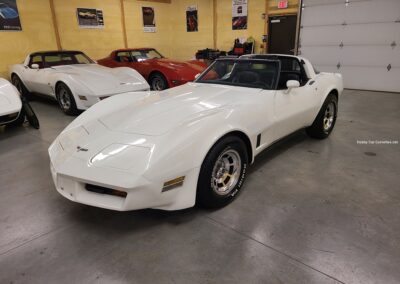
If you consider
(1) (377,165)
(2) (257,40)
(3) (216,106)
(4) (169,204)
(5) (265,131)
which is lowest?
(1) (377,165)

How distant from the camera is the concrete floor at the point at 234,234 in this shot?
167cm

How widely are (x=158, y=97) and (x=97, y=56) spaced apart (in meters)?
8.75

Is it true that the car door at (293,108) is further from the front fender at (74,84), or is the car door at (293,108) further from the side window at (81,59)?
the side window at (81,59)

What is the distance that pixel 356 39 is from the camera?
8.08 meters

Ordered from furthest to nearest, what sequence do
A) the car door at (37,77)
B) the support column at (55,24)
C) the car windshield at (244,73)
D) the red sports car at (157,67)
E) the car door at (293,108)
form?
the support column at (55,24) → the red sports car at (157,67) → the car door at (37,77) → the car windshield at (244,73) → the car door at (293,108)

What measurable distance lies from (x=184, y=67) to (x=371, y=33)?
544 cm

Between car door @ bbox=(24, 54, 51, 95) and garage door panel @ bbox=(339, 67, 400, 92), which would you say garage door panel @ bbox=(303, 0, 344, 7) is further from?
car door @ bbox=(24, 54, 51, 95)

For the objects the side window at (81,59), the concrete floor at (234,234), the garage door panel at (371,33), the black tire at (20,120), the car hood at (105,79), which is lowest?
the concrete floor at (234,234)

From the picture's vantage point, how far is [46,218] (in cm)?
222

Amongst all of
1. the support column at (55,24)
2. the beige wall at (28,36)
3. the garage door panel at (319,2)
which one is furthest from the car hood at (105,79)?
the garage door panel at (319,2)

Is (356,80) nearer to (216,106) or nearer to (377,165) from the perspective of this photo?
(377,165)

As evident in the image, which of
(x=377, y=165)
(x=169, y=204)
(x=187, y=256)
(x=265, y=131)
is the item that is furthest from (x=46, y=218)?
(x=377, y=165)

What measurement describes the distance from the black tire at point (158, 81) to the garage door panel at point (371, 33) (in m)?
5.56

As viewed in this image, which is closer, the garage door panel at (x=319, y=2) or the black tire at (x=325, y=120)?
the black tire at (x=325, y=120)
